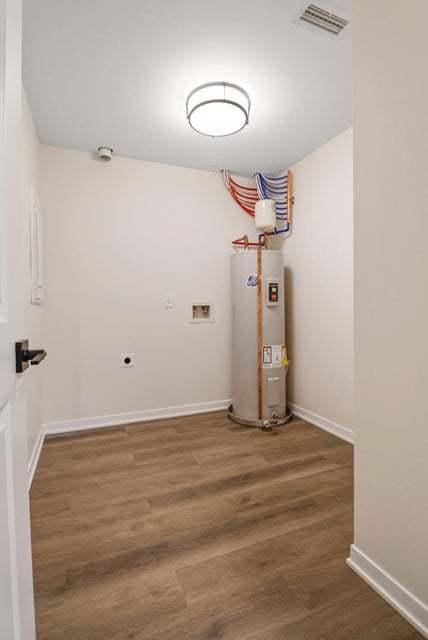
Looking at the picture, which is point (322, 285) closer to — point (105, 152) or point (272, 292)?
point (272, 292)

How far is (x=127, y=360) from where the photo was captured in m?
2.90

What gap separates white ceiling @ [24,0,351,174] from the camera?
1461 mm

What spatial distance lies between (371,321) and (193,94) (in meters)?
1.87

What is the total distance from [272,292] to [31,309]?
78.0 inches

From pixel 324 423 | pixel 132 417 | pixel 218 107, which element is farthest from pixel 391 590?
pixel 218 107

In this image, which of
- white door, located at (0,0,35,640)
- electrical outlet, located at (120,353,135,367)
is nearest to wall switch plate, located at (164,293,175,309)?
electrical outlet, located at (120,353,135,367)

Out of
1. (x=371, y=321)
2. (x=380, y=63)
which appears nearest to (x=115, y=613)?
(x=371, y=321)

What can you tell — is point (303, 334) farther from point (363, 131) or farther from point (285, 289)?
point (363, 131)

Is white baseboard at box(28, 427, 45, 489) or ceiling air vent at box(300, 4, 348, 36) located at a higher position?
ceiling air vent at box(300, 4, 348, 36)

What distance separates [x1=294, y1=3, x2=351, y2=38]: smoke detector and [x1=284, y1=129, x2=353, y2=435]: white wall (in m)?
0.98

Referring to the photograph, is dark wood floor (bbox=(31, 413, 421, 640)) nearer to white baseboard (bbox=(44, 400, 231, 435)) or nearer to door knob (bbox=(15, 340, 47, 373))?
white baseboard (bbox=(44, 400, 231, 435))

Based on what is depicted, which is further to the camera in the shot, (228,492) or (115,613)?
(228,492)

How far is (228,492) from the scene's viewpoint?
5.93 feet

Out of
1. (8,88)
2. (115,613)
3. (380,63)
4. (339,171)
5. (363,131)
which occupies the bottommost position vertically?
(115,613)
